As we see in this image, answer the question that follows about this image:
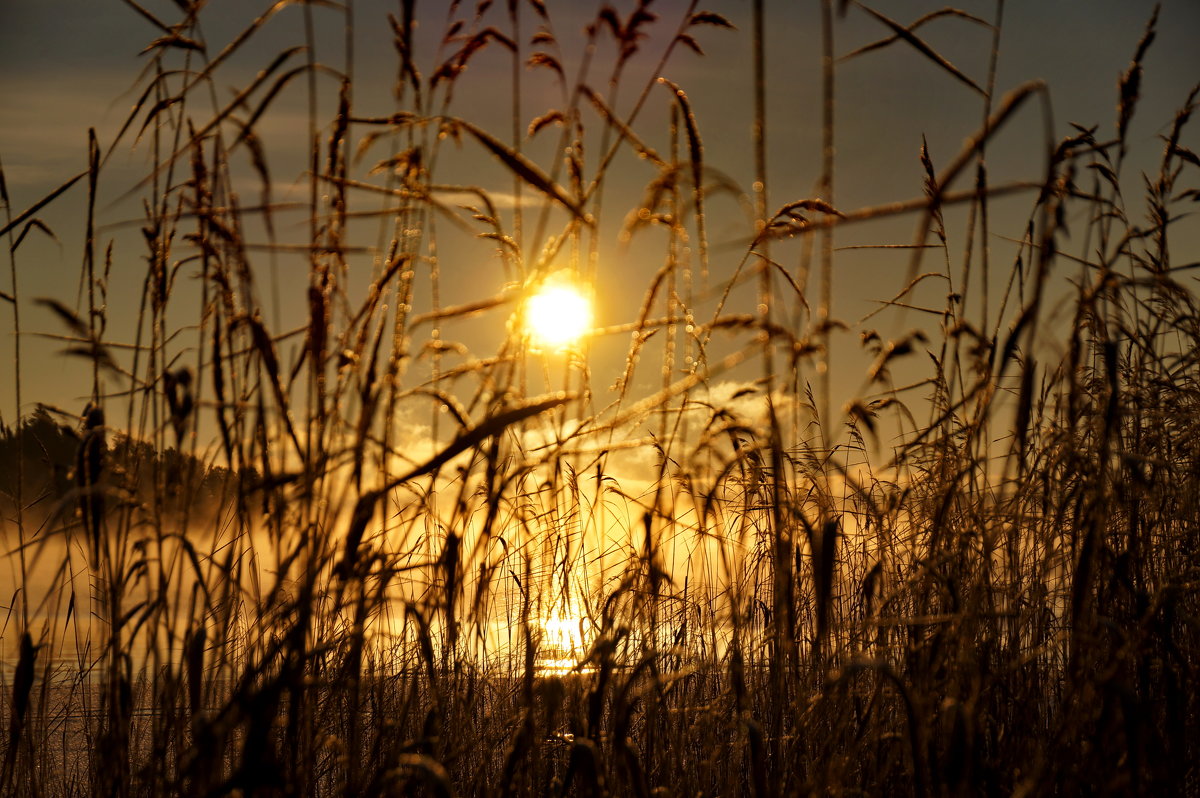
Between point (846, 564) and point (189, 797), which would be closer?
point (189, 797)

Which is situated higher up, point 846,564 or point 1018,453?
point 1018,453

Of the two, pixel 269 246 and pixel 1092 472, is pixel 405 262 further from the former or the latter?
pixel 1092 472

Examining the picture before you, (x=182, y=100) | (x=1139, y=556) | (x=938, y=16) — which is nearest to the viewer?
(x=938, y=16)

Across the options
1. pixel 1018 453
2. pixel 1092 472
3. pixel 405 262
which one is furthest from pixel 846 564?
pixel 405 262

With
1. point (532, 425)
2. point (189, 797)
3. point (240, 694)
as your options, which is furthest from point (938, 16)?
point (189, 797)

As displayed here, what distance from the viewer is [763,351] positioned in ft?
4.91

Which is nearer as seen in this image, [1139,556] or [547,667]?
[547,667]

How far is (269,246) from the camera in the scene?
1140 millimetres

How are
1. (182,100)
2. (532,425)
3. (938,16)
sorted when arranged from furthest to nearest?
(532,425)
(182,100)
(938,16)

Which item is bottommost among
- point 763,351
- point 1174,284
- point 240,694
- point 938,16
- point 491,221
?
point 240,694

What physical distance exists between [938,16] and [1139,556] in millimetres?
1479

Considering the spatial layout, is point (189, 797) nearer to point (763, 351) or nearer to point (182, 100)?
point (763, 351)

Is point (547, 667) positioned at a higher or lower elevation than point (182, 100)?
lower

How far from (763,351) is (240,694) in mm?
964
